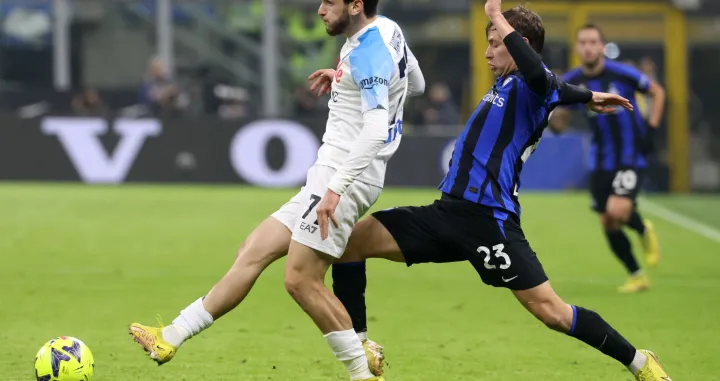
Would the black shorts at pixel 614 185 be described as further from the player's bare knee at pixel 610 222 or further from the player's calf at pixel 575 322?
the player's calf at pixel 575 322

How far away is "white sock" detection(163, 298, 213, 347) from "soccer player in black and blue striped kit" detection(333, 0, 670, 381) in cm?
84

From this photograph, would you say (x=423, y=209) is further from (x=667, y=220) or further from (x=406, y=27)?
(x=406, y=27)

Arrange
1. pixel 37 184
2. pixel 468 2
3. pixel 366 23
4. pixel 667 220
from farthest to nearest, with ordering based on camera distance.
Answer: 1. pixel 468 2
2. pixel 37 184
3. pixel 667 220
4. pixel 366 23

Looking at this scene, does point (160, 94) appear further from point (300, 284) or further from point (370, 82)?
point (370, 82)

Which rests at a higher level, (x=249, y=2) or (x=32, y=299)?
(x=249, y=2)

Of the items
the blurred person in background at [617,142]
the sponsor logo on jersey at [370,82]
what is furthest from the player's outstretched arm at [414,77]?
the blurred person in background at [617,142]

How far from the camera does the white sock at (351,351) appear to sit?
22.8 feet

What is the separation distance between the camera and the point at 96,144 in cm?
2311

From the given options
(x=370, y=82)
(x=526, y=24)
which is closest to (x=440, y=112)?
(x=526, y=24)

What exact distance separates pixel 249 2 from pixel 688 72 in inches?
332

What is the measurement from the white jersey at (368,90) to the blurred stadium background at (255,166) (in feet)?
7.33

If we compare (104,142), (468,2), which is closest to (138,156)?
(104,142)

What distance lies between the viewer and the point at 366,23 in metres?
6.93

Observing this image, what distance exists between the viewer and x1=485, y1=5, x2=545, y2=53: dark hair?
276 inches
